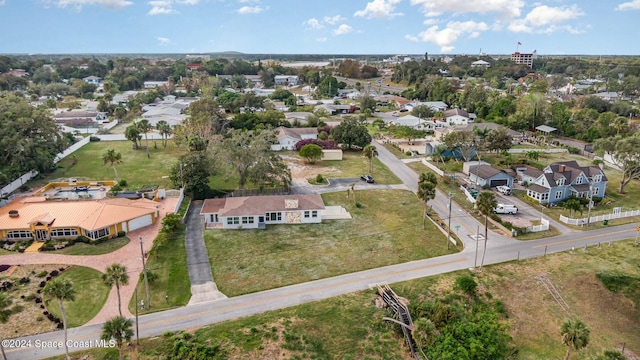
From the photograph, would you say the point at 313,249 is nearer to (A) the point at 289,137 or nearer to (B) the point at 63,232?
(B) the point at 63,232

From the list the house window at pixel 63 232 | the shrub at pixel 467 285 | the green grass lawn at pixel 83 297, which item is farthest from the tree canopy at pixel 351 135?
the green grass lawn at pixel 83 297

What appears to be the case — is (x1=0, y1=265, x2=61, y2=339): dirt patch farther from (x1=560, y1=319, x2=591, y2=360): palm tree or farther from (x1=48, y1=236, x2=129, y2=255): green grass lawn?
(x1=560, y1=319, x2=591, y2=360): palm tree

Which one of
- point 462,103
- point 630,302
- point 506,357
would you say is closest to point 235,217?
point 506,357

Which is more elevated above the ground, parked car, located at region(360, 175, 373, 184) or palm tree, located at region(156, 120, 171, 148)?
palm tree, located at region(156, 120, 171, 148)

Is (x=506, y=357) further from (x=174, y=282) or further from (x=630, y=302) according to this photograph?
(x=174, y=282)

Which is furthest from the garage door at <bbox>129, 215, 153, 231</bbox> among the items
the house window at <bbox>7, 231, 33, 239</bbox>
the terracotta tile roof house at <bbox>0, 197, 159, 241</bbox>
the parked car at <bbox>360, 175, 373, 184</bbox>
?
the parked car at <bbox>360, 175, 373, 184</bbox>

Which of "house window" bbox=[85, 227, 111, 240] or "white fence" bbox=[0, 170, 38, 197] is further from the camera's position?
"white fence" bbox=[0, 170, 38, 197]

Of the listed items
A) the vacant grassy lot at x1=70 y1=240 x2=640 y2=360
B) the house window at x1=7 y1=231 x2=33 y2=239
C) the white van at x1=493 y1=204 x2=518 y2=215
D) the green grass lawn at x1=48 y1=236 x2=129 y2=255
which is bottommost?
the vacant grassy lot at x1=70 y1=240 x2=640 y2=360

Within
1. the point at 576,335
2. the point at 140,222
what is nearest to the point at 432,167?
the point at 140,222
